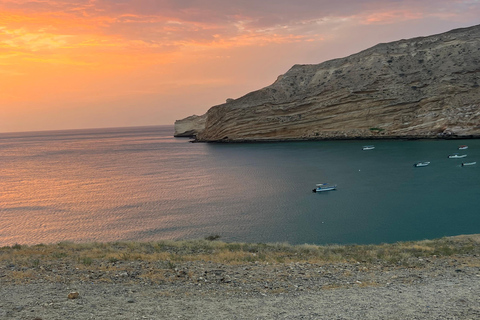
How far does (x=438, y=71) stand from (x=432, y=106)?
11.0 m

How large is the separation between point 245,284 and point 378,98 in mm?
95324

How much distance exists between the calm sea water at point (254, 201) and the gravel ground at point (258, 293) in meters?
12.0

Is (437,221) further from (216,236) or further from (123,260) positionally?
(123,260)

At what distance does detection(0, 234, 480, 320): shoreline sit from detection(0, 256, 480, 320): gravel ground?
3 centimetres

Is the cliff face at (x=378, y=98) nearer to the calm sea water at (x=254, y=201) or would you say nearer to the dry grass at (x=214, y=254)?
the calm sea water at (x=254, y=201)

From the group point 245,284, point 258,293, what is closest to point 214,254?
point 245,284

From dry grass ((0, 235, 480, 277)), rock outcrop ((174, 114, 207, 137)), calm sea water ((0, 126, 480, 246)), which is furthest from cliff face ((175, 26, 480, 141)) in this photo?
dry grass ((0, 235, 480, 277))

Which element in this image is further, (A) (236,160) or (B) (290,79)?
(B) (290,79)

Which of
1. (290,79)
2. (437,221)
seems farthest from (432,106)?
(437,221)

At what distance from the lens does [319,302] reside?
9.85 metres

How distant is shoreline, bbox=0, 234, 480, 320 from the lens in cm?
927

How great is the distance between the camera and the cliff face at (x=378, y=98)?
299 ft

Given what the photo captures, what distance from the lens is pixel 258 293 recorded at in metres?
10.7

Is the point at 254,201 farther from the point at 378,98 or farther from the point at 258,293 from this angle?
the point at 378,98
